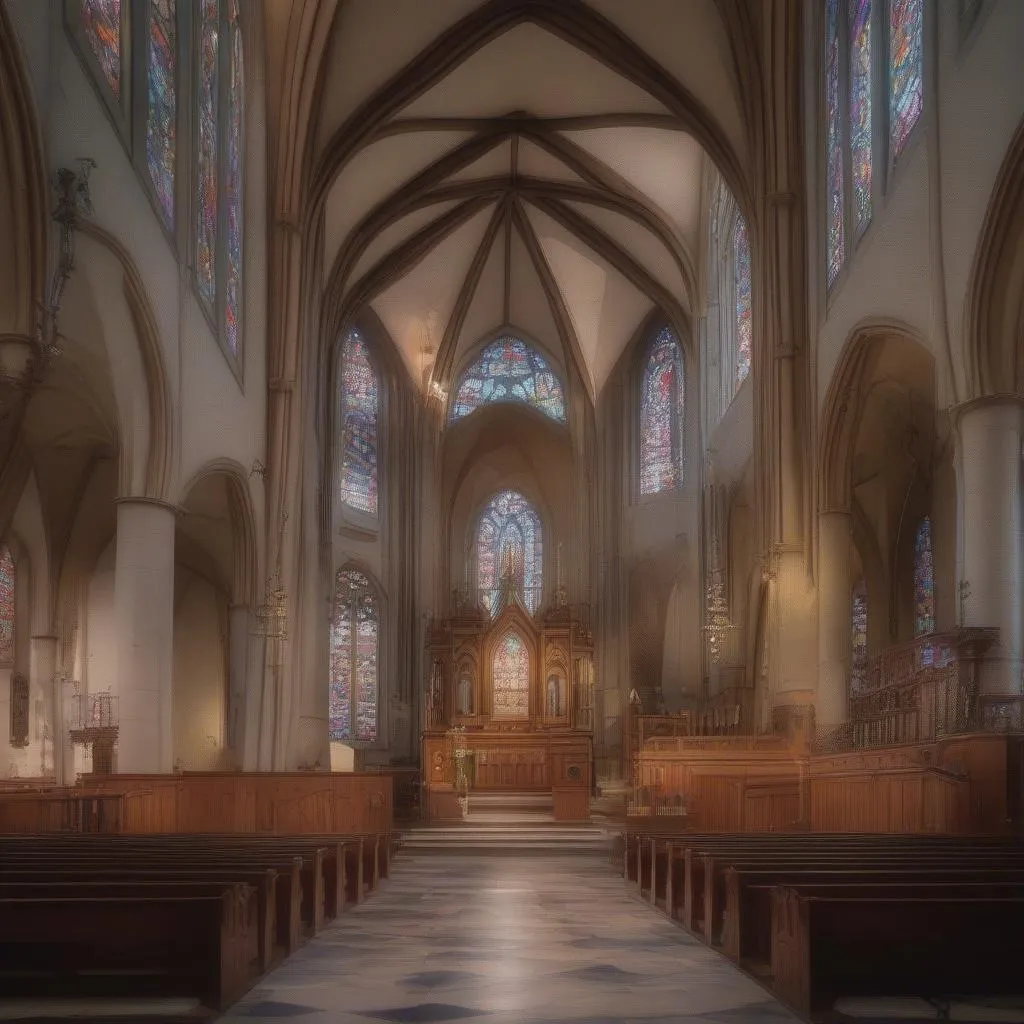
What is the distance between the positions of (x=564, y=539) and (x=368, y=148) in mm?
14287

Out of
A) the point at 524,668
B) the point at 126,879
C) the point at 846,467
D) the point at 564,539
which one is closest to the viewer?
the point at 126,879

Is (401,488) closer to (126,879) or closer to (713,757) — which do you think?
(713,757)

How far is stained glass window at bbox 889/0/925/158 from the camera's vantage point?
1638cm

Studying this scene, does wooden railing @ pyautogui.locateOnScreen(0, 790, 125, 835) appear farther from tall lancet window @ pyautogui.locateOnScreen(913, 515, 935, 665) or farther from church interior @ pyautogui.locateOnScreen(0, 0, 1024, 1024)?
tall lancet window @ pyautogui.locateOnScreen(913, 515, 935, 665)

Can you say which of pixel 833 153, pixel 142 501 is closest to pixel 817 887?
pixel 142 501

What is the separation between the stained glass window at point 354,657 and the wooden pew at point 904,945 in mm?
29304

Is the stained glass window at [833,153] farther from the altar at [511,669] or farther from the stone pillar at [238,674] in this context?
the altar at [511,669]

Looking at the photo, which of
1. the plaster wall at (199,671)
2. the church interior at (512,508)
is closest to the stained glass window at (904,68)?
the church interior at (512,508)

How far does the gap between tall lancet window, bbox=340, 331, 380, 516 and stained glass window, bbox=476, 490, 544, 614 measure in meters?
4.74

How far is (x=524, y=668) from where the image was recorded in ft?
111

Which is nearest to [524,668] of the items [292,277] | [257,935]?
[292,277]

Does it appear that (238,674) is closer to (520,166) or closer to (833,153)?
(833,153)

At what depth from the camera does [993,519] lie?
13977mm

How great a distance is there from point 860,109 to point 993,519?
7.49m
